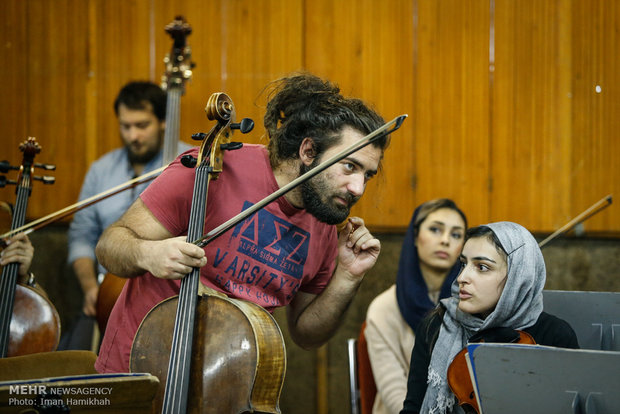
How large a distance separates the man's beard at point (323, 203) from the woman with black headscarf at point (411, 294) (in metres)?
0.88

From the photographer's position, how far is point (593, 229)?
316cm

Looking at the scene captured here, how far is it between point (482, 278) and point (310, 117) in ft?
2.07

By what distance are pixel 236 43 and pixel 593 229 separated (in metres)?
1.92

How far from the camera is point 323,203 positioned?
1.72m

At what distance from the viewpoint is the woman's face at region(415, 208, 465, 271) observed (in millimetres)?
2703

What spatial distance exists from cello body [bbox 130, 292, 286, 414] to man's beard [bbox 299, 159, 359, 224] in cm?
33

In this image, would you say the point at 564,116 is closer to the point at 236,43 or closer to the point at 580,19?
the point at 580,19

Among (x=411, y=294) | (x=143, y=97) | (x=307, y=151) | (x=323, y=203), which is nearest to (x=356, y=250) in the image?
(x=323, y=203)

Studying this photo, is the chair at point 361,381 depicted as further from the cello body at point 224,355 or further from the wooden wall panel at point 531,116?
the cello body at point 224,355

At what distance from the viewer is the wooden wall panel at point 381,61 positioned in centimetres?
333

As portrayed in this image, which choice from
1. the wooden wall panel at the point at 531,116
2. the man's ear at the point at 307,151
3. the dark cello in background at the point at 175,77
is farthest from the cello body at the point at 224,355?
the wooden wall panel at the point at 531,116

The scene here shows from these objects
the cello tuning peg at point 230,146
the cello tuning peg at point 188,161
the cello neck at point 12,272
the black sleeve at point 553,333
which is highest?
the cello tuning peg at point 230,146

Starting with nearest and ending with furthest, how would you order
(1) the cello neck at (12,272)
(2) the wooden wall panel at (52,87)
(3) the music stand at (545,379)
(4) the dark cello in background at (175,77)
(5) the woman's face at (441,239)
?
(3) the music stand at (545,379) < (1) the cello neck at (12,272) < (5) the woman's face at (441,239) < (4) the dark cello in background at (175,77) < (2) the wooden wall panel at (52,87)

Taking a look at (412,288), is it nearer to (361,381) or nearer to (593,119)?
(361,381)
